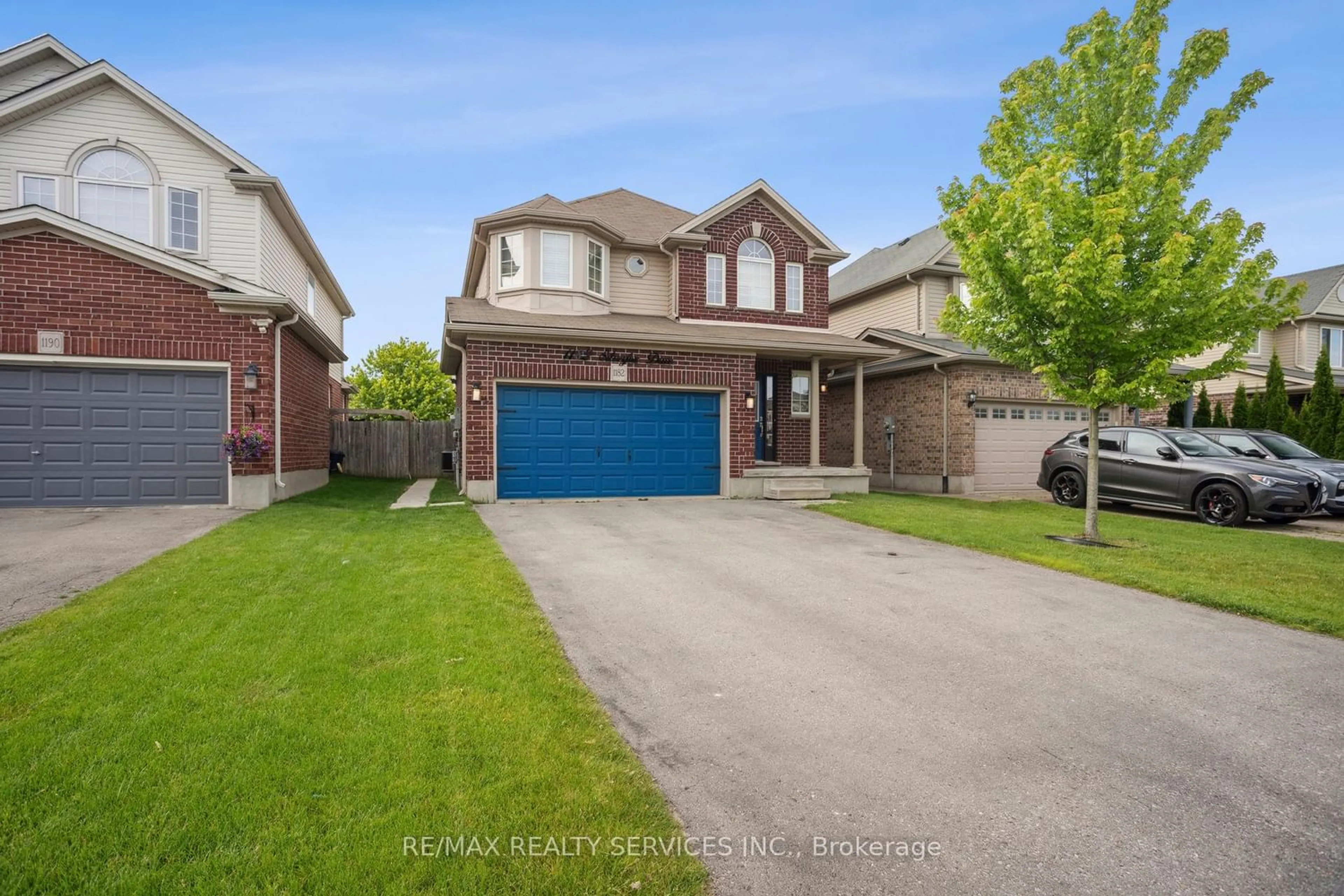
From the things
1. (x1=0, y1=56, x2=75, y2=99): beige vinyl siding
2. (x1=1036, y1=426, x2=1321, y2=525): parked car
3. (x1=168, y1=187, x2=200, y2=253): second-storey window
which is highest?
(x1=0, y1=56, x2=75, y2=99): beige vinyl siding

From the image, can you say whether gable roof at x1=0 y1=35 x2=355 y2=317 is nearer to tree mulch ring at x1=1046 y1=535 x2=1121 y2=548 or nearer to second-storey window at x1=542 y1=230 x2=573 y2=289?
second-storey window at x1=542 y1=230 x2=573 y2=289

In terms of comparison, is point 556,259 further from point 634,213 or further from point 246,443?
point 246,443

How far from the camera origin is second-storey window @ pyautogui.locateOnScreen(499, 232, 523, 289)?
48.8 feet

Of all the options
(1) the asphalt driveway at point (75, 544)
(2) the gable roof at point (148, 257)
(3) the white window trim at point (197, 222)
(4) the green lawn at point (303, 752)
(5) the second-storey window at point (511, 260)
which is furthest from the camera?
(5) the second-storey window at point (511, 260)

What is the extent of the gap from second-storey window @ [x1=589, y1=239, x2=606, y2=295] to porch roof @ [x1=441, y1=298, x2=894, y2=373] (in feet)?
2.17

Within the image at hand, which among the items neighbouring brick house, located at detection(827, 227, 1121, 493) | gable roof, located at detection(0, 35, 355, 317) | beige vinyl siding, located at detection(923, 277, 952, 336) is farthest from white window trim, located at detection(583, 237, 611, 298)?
beige vinyl siding, located at detection(923, 277, 952, 336)

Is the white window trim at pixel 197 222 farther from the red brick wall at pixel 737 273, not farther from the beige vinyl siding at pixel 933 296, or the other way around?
the beige vinyl siding at pixel 933 296

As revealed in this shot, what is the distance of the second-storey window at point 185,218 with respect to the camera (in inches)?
537

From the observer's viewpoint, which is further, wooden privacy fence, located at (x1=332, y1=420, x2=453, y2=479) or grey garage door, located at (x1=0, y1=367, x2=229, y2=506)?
wooden privacy fence, located at (x1=332, y1=420, x2=453, y2=479)

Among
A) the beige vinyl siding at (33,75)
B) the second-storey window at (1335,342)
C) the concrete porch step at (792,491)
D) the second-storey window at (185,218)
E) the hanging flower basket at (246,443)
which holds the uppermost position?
the beige vinyl siding at (33,75)

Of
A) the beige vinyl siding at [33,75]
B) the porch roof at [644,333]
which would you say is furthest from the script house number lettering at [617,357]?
the beige vinyl siding at [33,75]

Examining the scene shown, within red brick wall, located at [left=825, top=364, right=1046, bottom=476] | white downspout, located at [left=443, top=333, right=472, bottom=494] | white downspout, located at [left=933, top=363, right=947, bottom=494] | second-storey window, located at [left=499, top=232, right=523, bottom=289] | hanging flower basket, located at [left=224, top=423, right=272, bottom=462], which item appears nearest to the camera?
hanging flower basket, located at [left=224, top=423, right=272, bottom=462]

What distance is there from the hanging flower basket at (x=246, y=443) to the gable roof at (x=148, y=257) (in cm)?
202

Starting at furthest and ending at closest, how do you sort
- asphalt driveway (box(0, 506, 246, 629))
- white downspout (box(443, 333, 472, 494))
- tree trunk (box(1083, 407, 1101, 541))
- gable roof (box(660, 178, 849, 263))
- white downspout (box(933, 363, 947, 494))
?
white downspout (box(933, 363, 947, 494)), gable roof (box(660, 178, 849, 263)), white downspout (box(443, 333, 472, 494)), tree trunk (box(1083, 407, 1101, 541)), asphalt driveway (box(0, 506, 246, 629))
